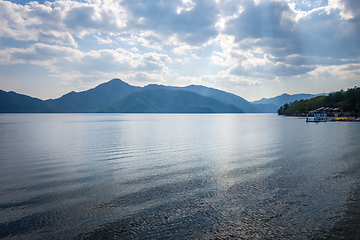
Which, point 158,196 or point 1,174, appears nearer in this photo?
point 158,196

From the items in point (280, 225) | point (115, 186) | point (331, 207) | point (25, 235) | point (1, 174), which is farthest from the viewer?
point (1, 174)

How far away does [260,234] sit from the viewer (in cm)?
901

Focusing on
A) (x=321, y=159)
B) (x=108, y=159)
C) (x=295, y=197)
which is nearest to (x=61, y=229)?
(x=295, y=197)

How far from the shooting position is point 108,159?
81.2ft

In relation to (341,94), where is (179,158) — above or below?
below

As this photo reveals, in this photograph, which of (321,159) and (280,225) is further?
(321,159)

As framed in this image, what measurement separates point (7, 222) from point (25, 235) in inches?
68.9

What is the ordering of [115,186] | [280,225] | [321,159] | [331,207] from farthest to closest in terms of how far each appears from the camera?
1. [321,159]
2. [115,186]
3. [331,207]
4. [280,225]

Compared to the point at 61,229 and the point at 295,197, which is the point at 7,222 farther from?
the point at 295,197

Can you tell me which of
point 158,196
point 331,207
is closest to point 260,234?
point 331,207

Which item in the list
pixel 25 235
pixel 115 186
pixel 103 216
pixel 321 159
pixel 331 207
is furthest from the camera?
pixel 321 159

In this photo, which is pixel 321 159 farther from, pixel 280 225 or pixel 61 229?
pixel 61 229

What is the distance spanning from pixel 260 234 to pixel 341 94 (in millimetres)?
228354

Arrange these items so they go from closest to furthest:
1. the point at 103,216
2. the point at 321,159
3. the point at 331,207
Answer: the point at 103,216
the point at 331,207
the point at 321,159
